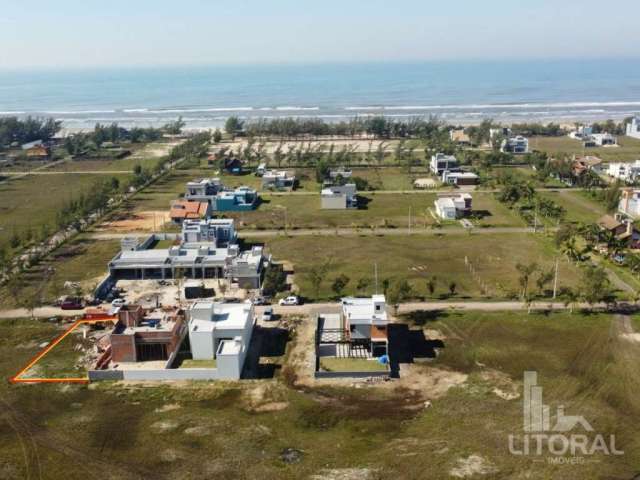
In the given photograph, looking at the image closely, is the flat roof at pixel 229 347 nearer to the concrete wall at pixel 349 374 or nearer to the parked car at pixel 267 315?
the concrete wall at pixel 349 374

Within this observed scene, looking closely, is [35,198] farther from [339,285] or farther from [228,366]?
[228,366]

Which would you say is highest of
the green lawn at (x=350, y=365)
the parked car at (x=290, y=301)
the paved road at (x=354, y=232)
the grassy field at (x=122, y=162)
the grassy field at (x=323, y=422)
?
the grassy field at (x=122, y=162)

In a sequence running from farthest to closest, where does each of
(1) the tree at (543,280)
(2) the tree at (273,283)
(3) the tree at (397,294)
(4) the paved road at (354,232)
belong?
(4) the paved road at (354,232) < (2) the tree at (273,283) < (1) the tree at (543,280) < (3) the tree at (397,294)

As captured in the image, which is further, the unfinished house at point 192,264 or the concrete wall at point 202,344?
the unfinished house at point 192,264

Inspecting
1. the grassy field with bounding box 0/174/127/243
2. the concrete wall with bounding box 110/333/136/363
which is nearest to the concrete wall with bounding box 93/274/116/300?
the concrete wall with bounding box 110/333/136/363

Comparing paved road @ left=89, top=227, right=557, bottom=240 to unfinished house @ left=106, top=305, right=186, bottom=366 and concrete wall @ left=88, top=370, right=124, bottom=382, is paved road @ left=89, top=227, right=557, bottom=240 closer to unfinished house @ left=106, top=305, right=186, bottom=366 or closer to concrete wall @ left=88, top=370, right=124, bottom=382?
unfinished house @ left=106, top=305, right=186, bottom=366

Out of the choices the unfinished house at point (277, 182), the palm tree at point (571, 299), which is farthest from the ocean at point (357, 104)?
the palm tree at point (571, 299)

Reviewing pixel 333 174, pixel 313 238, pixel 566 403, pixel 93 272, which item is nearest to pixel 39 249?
pixel 93 272
